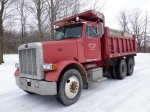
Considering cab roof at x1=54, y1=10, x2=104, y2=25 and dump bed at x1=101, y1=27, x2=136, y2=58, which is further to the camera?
dump bed at x1=101, y1=27, x2=136, y2=58

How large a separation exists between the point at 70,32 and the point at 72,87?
1999 mm

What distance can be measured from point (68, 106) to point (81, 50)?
179 centimetres

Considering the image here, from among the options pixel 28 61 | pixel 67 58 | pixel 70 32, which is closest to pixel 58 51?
pixel 67 58

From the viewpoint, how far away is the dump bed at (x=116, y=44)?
583 cm

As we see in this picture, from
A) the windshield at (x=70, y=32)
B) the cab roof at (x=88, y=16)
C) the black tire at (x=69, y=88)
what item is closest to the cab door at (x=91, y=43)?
the windshield at (x=70, y=32)

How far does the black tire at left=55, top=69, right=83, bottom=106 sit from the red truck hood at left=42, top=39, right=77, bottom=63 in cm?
50

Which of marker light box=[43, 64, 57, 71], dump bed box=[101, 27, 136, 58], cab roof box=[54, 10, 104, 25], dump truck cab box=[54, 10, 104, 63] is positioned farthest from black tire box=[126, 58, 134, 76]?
marker light box=[43, 64, 57, 71]

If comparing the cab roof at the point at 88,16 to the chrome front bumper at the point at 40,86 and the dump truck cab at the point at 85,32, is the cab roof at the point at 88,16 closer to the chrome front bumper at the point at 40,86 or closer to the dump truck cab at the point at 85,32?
the dump truck cab at the point at 85,32

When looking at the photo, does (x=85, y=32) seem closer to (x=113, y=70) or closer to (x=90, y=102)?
(x=90, y=102)

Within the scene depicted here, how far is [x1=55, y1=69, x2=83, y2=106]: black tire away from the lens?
375cm

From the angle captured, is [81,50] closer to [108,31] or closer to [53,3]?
[108,31]

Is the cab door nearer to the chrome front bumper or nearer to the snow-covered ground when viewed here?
the snow-covered ground

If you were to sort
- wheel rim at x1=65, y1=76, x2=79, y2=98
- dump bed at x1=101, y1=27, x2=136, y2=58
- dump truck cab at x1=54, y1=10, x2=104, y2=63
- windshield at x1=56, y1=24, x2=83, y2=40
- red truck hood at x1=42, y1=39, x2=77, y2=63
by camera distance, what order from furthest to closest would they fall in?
dump bed at x1=101, y1=27, x2=136, y2=58 → windshield at x1=56, y1=24, x2=83, y2=40 → dump truck cab at x1=54, y1=10, x2=104, y2=63 → wheel rim at x1=65, y1=76, x2=79, y2=98 → red truck hood at x1=42, y1=39, x2=77, y2=63

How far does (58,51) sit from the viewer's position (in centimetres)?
406
